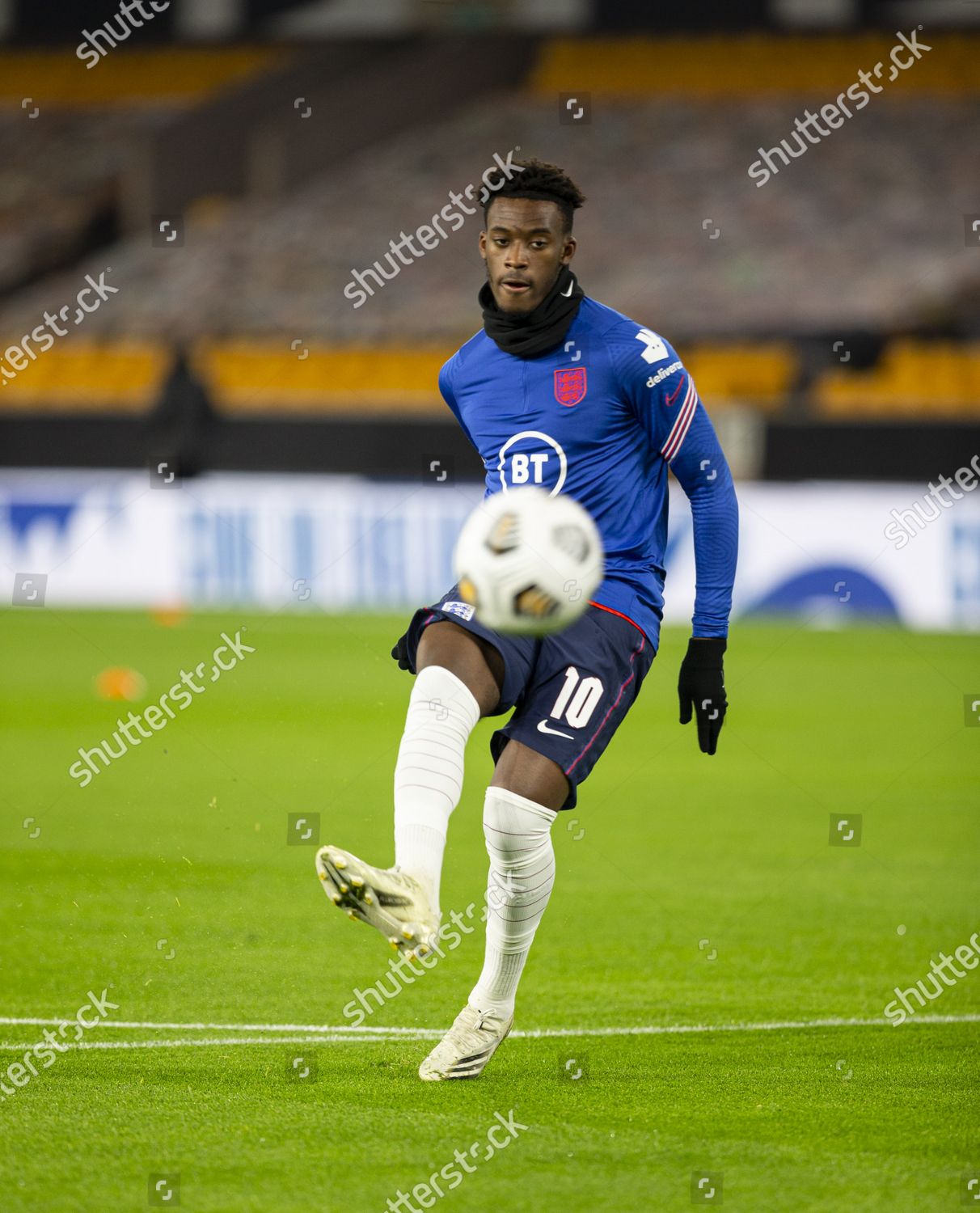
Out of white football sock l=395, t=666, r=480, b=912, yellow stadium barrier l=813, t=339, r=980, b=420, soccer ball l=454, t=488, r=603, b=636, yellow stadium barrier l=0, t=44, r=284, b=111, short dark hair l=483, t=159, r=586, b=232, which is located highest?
yellow stadium barrier l=0, t=44, r=284, b=111

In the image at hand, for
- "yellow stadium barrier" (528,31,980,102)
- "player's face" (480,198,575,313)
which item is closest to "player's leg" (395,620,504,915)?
"player's face" (480,198,575,313)

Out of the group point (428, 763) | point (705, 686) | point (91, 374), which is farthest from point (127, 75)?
point (428, 763)

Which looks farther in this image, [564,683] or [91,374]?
[91,374]

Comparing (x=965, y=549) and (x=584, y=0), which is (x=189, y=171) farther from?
(x=965, y=549)

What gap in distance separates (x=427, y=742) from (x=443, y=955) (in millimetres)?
2323

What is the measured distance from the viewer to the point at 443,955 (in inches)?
253

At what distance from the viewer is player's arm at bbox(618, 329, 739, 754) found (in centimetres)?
462

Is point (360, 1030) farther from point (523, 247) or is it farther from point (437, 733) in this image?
point (523, 247)

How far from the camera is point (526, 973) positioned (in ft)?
19.9

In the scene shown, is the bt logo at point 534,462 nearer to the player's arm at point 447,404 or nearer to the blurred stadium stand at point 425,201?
the player's arm at point 447,404

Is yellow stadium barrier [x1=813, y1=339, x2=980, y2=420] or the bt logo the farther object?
yellow stadium barrier [x1=813, y1=339, x2=980, y2=420]

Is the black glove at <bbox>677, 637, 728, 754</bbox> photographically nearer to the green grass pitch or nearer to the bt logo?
the bt logo

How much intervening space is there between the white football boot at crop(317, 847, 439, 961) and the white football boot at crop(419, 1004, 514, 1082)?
797mm

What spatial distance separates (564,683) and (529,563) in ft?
1.50
